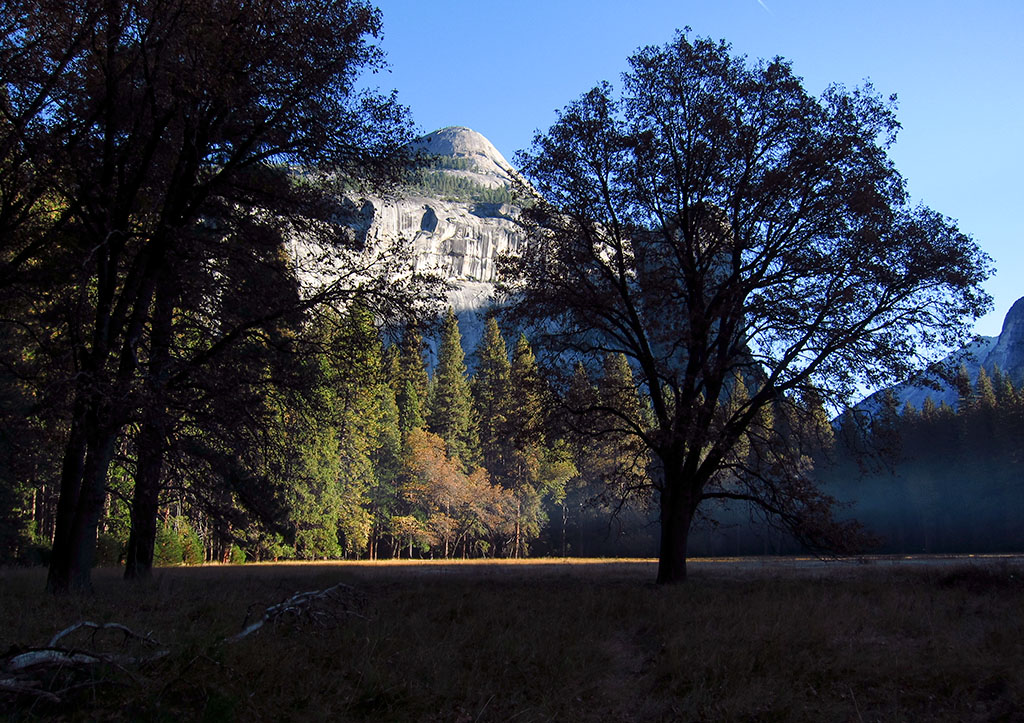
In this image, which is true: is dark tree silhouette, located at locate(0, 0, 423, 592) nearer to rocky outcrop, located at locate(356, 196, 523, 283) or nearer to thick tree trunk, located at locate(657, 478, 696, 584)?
thick tree trunk, located at locate(657, 478, 696, 584)

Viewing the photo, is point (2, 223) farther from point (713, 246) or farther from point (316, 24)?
point (713, 246)

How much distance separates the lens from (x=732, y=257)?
16.2 m

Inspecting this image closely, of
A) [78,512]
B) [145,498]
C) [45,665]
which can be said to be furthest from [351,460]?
[45,665]

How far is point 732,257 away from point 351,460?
38.7m

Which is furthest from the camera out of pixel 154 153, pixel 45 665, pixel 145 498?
pixel 145 498

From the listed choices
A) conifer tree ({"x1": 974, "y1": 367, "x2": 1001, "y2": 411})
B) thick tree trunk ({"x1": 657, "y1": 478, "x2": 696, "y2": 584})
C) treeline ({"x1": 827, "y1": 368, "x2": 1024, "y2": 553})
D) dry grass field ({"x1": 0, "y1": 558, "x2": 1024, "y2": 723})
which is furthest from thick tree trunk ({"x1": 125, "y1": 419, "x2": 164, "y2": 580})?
conifer tree ({"x1": 974, "y1": 367, "x2": 1001, "y2": 411})

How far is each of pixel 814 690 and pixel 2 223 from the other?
1323cm

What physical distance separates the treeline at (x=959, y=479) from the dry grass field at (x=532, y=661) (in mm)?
52373

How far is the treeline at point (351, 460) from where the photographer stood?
12.4 metres

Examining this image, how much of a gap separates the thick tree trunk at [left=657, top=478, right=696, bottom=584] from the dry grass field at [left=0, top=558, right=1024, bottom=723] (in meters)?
5.15

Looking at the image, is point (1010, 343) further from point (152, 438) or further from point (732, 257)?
point (152, 438)

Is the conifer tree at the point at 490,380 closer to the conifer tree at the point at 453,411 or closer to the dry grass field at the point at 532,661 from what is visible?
the conifer tree at the point at 453,411

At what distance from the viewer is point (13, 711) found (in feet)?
15.0

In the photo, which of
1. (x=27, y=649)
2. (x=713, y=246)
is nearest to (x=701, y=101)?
(x=713, y=246)
